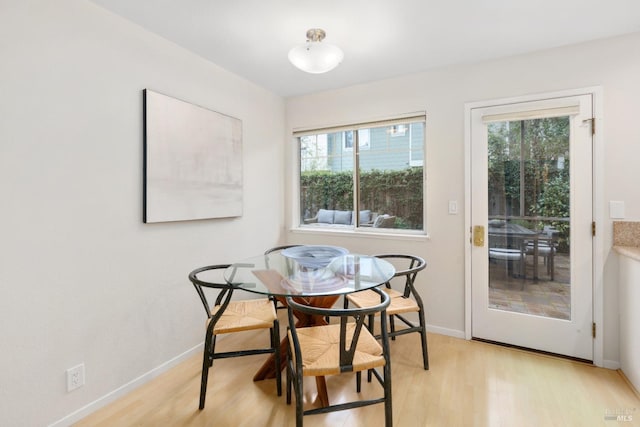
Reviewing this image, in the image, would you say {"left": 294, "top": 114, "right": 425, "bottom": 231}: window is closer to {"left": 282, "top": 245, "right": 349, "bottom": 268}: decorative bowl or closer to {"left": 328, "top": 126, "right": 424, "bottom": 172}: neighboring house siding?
{"left": 328, "top": 126, "right": 424, "bottom": 172}: neighboring house siding

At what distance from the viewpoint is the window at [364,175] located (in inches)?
119

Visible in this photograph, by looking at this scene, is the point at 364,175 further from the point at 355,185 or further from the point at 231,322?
the point at 231,322

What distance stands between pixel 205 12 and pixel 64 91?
3.09 ft

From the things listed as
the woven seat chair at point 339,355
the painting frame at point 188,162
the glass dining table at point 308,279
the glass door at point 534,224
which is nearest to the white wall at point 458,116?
the glass door at point 534,224

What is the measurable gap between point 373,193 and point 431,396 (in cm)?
193

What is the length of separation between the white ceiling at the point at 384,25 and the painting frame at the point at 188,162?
49 centimetres

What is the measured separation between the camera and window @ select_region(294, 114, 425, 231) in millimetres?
3033

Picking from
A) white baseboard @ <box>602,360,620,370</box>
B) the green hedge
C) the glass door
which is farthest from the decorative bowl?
white baseboard @ <box>602,360,620,370</box>

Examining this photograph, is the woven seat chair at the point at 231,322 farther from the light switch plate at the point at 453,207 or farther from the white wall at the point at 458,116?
the light switch plate at the point at 453,207

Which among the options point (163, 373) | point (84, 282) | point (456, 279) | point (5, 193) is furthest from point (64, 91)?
point (456, 279)

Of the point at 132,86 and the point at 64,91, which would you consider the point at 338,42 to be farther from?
the point at 64,91

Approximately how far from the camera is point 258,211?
3.20m

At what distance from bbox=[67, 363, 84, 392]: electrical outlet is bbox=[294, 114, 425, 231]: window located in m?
2.39

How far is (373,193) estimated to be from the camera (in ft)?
10.7
